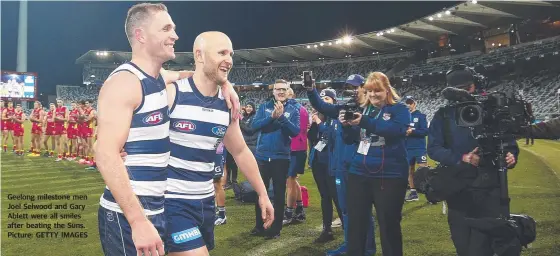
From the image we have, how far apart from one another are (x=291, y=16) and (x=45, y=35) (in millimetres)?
41449

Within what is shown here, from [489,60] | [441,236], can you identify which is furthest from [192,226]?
[489,60]

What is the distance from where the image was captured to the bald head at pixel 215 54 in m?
2.76

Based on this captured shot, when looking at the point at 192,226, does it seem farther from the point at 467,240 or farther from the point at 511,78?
the point at 511,78

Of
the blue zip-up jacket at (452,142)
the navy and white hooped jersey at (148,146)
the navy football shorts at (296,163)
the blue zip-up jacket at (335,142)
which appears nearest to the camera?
the navy and white hooped jersey at (148,146)

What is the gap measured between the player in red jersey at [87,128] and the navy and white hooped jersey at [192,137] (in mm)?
12639

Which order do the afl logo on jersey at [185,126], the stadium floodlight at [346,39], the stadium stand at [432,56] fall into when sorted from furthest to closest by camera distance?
1. the stadium floodlight at [346,39]
2. the stadium stand at [432,56]
3. the afl logo on jersey at [185,126]

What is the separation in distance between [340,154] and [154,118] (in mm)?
3079

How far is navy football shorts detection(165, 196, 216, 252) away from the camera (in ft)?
8.79

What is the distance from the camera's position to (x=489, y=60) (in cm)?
3475

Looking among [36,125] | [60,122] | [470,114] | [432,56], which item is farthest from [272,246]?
[432,56]

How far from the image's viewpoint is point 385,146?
408 centimetres

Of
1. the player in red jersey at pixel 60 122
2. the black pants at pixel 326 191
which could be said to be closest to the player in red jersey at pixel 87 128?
the player in red jersey at pixel 60 122

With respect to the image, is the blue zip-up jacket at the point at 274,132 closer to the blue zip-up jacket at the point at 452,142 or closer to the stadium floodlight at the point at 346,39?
the blue zip-up jacket at the point at 452,142

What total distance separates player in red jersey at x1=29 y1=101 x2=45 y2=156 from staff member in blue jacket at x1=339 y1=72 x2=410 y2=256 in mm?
15163
